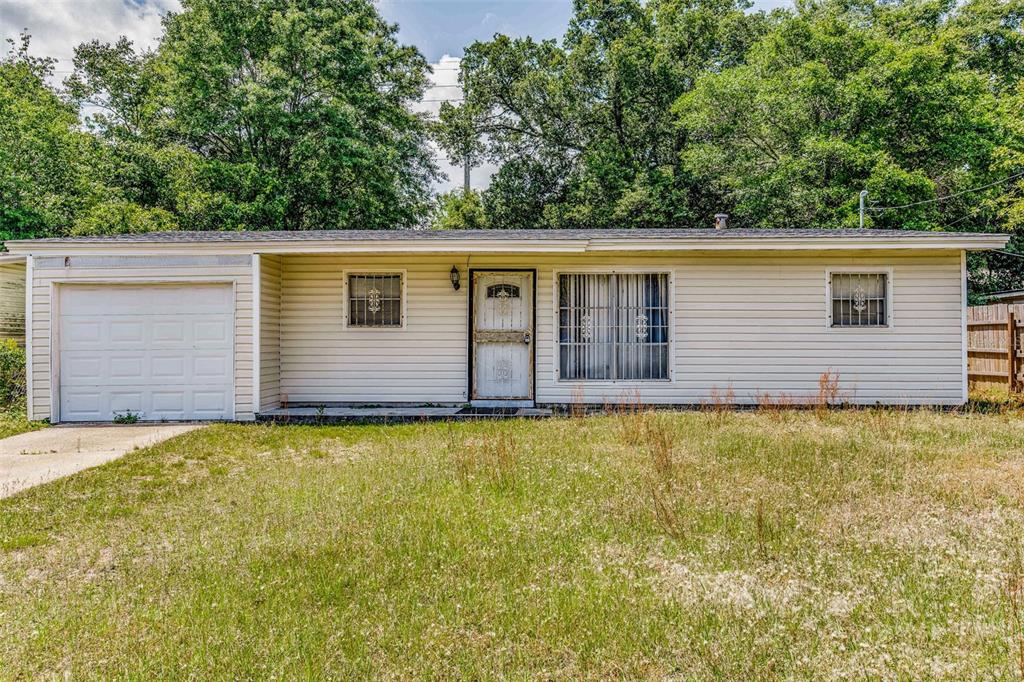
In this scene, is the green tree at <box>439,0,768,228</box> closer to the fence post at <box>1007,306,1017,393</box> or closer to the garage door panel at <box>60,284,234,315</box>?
the fence post at <box>1007,306,1017,393</box>

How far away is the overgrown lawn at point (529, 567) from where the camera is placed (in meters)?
2.33

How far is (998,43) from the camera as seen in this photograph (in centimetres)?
2023

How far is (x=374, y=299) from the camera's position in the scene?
9.30 metres

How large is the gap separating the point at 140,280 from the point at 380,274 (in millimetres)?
3227

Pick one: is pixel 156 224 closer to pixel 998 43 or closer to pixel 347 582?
pixel 347 582

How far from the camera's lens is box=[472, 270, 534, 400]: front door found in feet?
30.4

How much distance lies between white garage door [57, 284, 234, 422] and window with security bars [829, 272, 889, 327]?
28.6 feet

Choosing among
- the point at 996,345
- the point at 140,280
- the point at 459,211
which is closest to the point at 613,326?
the point at 996,345

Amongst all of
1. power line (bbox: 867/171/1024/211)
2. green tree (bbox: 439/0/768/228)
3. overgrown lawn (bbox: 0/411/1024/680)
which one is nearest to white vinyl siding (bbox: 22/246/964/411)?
overgrown lawn (bbox: 0/411/1024/680)

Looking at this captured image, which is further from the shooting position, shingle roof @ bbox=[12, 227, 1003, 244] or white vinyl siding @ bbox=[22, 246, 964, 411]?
white vinyl siding @ bbox=[22, 246, 964, 411]

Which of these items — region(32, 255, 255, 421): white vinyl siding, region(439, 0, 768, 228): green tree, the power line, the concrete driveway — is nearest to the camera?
the concrete driveway

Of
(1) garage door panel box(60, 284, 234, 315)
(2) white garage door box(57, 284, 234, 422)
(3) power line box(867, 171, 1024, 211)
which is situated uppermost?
(3) power line box(867, 171, 1024, 211)

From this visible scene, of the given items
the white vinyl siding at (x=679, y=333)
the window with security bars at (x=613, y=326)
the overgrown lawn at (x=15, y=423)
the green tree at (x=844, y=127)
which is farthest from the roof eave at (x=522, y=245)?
the green tree at (x=844, y=127)

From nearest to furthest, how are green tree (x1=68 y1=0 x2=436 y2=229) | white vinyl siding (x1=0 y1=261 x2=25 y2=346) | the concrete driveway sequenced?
the concrete driveway < white vinyl siding (x1=0 y1=261 x2=25 y2=346) < green tree (x1=68 y1=0 x2=436 y2=229)
